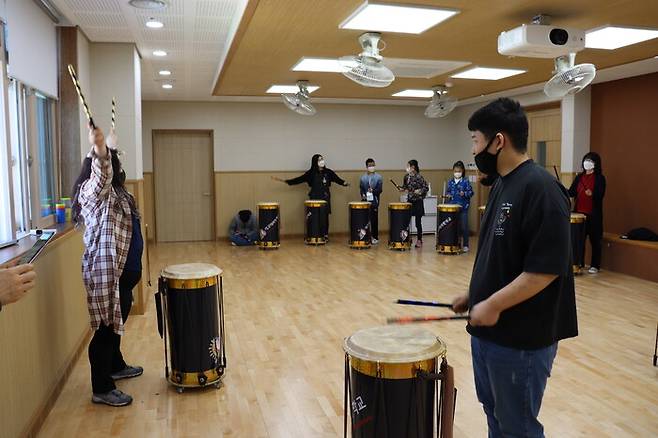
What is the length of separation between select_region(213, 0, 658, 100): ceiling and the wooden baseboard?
2.71 m

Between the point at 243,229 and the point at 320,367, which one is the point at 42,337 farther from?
the point at 243,229

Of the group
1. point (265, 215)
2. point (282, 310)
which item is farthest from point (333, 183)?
point (282, 310)

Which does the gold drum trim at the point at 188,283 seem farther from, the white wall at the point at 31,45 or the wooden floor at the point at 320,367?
the white wall at the point at 31,45

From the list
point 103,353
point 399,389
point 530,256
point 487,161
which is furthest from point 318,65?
point 530,256

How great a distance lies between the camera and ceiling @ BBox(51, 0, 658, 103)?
158 inches

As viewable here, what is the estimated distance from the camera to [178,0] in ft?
14.3

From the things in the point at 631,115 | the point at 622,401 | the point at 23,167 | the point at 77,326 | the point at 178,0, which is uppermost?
the point at 178,0

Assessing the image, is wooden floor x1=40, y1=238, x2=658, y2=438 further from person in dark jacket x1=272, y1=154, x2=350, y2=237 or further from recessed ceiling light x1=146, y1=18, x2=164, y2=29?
person in dark jacket x1=272, y1=154, x2=350, y2=237

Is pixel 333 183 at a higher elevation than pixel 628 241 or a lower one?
higher

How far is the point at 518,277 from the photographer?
1.83 m

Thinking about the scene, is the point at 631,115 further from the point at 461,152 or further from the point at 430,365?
the point at 430,365

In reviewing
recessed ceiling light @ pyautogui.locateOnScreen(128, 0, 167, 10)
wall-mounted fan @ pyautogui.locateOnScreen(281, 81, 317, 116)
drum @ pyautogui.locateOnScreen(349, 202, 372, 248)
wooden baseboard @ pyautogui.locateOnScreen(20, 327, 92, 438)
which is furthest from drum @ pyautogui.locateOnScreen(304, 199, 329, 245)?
wooden baseboard @ pyautogui.locateOnScreen(20, 327, 92, 438)

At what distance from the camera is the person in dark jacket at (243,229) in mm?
10031

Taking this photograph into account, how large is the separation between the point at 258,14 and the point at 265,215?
214 inches
